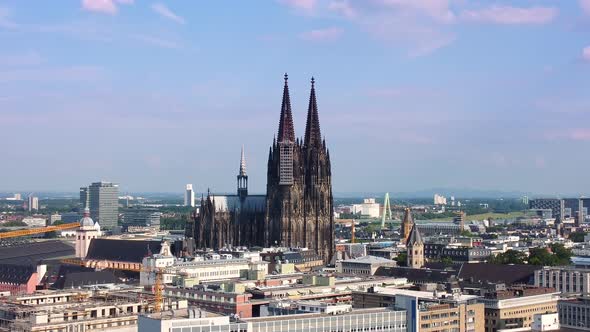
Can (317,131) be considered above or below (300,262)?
above

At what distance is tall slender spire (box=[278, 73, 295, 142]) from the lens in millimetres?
175625

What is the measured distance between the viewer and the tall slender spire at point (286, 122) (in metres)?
176

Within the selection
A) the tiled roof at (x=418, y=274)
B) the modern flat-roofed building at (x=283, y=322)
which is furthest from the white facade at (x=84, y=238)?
the modern flat-roofed building at (x=283, y=322)

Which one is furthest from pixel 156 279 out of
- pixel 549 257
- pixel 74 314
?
pixel 549 257

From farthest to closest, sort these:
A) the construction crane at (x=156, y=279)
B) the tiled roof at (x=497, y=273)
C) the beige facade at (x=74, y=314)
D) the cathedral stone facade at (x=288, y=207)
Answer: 1. the cathedral stone facade at (x=288, y=207)
2. the tiled roof at (x=497, y=273)
3. the construction crane at (x=156, y=279)
4. the beige facade at (x=74, y=314)

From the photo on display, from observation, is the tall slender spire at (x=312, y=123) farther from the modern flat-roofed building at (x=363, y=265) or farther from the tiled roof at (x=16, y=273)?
the tiled roof at (x=16, y=273)

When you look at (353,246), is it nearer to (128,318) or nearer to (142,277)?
(142,277)

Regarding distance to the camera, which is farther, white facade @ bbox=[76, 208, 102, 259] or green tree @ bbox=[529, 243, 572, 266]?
white facade @ bbox=[76, 208, 102, 259]

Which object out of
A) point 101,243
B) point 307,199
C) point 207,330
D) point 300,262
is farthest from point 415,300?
point 101,243

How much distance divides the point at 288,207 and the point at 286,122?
15425 millimetres

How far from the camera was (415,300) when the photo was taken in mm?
86125

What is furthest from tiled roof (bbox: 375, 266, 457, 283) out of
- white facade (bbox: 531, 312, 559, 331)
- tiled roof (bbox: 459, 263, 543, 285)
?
white facade (bbox: 531, 312, 559, 331)

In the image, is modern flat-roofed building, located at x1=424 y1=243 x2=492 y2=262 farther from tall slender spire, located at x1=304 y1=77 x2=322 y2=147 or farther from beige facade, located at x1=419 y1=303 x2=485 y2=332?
beige facade, located at x1=419 y1=303 x2=485 y2=332

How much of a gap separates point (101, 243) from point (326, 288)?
75.1m
